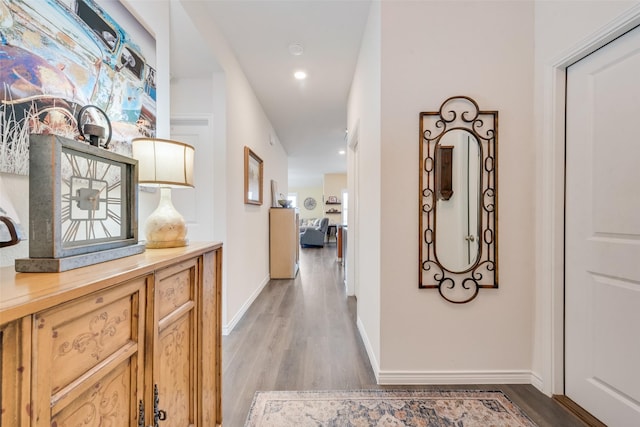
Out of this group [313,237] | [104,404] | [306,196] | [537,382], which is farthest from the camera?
[306,196]

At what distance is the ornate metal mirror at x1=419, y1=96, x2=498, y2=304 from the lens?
1736mm

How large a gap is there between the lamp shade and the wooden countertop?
39 centimetres

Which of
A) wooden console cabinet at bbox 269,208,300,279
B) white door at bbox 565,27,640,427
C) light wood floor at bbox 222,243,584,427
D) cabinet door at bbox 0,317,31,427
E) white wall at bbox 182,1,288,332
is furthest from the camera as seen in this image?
wooden console cabinet at bbox 269,208,300,279

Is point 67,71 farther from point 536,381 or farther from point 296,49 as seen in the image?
point 536,381

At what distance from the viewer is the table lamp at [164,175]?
1106 millimetres

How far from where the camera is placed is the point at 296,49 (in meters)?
2.59

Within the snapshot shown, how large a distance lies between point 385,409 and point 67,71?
2085 millimetres

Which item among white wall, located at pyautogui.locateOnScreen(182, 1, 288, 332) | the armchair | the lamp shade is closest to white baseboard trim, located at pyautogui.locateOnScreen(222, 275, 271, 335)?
white wall, located at pyautogui.locateOnScreen(182, 1, 288, 332)

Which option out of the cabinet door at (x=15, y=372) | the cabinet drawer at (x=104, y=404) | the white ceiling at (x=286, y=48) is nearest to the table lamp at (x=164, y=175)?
the cabinet drawer at (x=104, y=404)

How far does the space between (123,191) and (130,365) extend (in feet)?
1.73

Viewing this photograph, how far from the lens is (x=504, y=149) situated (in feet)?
5.74

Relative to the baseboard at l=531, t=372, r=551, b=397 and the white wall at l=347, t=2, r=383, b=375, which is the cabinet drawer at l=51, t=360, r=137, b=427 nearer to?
the white wall at l=347, t=2, r=383, b=375

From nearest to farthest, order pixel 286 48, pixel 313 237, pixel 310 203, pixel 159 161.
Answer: pixel 159 161 < pixel 286 48 < pixel 313 237 < pixel 310 203

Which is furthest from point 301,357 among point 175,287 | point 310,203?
point 310,203
